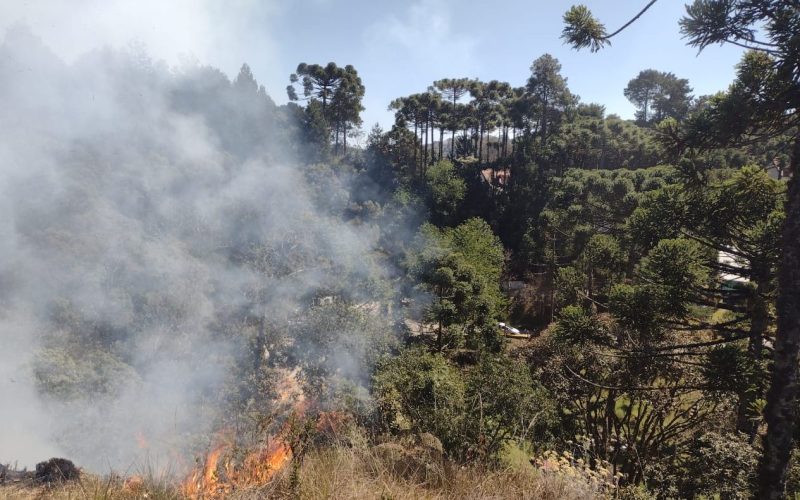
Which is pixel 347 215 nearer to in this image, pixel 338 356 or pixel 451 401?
pixel 338 356

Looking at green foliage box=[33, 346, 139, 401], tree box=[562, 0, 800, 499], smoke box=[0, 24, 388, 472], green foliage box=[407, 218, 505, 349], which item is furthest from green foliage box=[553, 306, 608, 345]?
green foliage box=[33, 346, 139, 401]

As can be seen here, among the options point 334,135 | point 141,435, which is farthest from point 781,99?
point 334,135

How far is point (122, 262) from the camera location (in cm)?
1263

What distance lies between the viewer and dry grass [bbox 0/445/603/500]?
2.21m

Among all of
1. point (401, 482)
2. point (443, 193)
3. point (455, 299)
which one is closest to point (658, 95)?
point (443, 193)

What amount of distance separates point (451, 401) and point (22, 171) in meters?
15.7

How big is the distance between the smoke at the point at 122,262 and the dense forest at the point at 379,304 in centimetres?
7

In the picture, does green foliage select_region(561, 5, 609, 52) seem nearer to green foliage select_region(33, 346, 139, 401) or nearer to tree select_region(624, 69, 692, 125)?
green foliage select_region(33, 346, 139, 401)

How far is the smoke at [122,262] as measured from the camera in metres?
9.20

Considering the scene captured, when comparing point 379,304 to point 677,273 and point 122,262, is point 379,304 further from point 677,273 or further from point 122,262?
point 677,273

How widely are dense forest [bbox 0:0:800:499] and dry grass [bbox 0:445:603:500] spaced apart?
25mm

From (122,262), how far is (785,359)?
15061 mm

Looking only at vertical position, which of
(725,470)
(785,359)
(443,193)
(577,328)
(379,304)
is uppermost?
(443,193)

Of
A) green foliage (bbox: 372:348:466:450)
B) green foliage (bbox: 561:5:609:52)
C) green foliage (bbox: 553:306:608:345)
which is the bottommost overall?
green foliage (bbox: 372:348:466:450)
